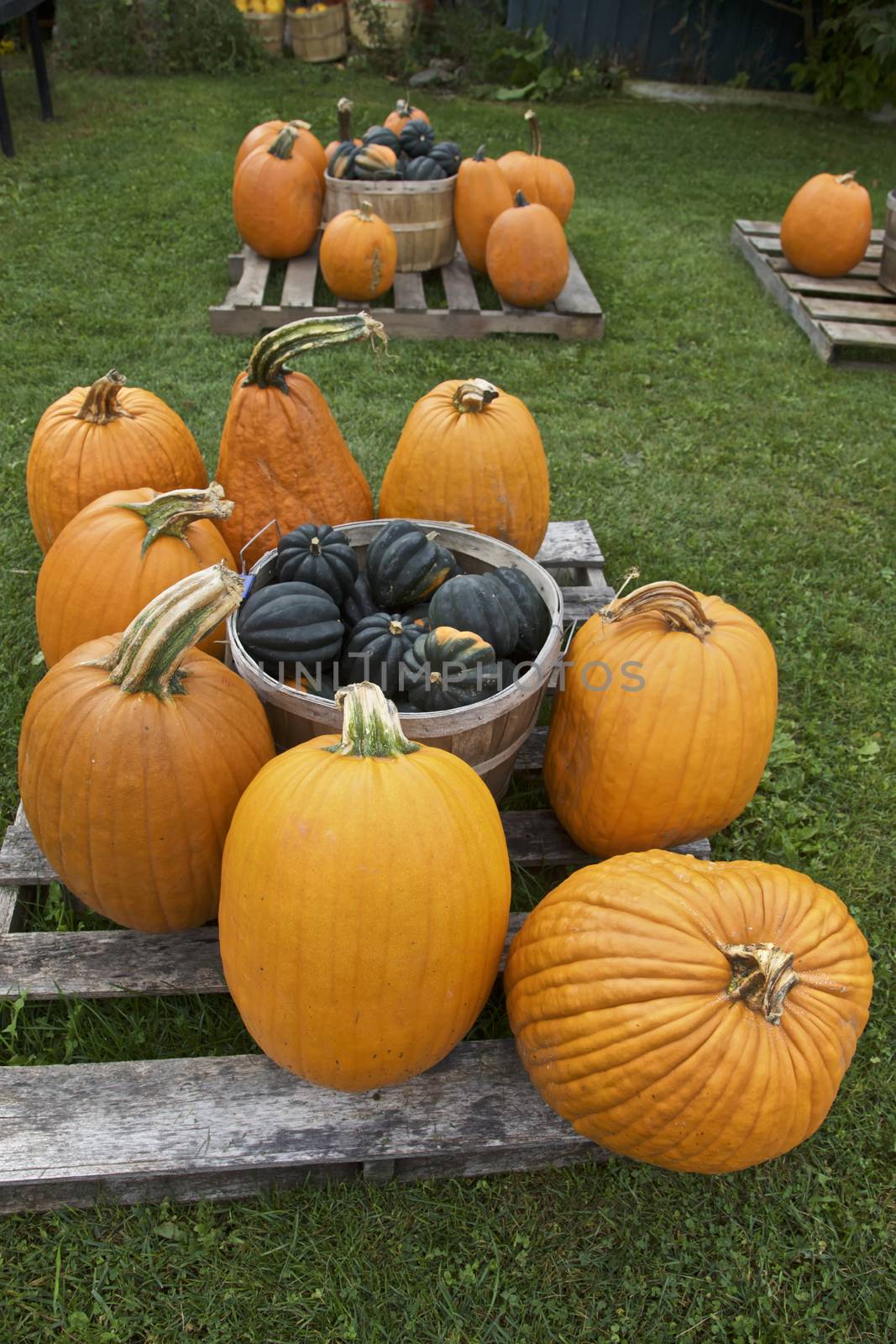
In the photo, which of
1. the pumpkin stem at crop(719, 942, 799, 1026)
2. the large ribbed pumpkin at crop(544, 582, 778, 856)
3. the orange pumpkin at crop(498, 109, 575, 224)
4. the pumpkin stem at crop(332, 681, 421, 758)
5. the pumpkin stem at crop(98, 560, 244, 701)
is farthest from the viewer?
the orange pumpkin at crop(498, 109, 575, 224)

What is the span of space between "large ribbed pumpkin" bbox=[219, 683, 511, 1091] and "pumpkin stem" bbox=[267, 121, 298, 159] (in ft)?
17.2

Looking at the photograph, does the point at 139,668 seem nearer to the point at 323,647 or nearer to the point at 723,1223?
the point at 323,647

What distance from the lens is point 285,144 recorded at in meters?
5.84

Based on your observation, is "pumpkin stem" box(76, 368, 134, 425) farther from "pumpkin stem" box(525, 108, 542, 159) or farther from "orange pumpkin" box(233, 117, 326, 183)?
"pumpkin stem" box(525, 108, 542, 159)

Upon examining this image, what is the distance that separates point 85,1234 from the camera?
1977 mm

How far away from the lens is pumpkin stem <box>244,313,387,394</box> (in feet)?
8.38

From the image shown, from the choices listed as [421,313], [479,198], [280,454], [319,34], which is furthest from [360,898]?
[319,34]

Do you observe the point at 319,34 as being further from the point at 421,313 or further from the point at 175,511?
the point at 175,511

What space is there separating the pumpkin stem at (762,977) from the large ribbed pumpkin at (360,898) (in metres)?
0.47

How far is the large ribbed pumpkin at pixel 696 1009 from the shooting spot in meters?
1.69

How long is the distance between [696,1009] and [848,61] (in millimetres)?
11523

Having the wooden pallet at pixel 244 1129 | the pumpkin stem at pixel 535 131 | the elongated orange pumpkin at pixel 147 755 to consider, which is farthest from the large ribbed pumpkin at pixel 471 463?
the pumpkin stem at pixel 535 131

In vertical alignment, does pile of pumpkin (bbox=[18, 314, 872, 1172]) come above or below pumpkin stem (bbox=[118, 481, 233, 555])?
below

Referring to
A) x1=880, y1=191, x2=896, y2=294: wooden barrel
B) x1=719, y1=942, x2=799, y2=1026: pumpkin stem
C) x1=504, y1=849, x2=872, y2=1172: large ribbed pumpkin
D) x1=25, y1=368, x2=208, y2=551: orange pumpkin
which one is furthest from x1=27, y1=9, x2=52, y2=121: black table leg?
x1=719, y1=942, x2=799, y2=1026: pumpkin stem
